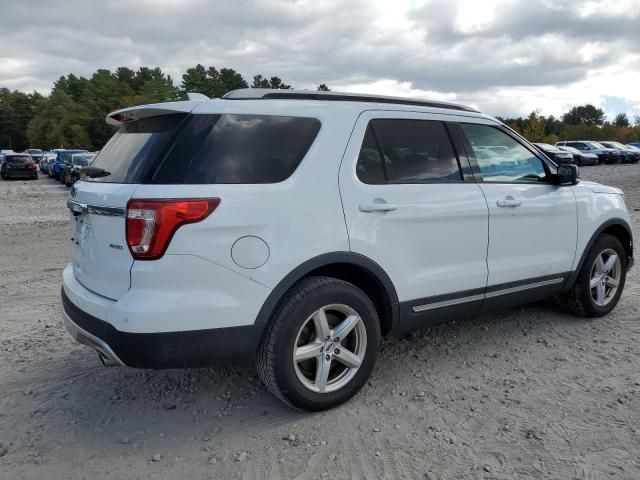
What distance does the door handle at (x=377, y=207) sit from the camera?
130 inches

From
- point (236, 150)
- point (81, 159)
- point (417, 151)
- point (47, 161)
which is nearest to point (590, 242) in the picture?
point (417, 151)

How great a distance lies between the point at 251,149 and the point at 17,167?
32029 mm

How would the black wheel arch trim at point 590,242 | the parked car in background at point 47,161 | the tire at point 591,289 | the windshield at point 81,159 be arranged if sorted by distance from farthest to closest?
the parked car in background at point 47,161 < the windshield at point 81,159 < the tire at point 591,289 < the black wheel arch trim at point 590,242

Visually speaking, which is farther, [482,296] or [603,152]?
[603,152]

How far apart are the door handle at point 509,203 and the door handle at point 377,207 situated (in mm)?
1018

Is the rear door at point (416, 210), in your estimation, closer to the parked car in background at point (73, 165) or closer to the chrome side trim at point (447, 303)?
the chrome side trim at point (447, 303)

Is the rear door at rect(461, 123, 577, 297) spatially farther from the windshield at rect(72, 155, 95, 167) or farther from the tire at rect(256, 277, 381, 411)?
the windshield at rect(72, 155, 95, 167)

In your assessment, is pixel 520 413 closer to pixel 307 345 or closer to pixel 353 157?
pixel 307 345

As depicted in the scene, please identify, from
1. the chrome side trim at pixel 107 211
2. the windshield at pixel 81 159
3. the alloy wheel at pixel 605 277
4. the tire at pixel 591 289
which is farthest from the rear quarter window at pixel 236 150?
the windshield at pixel 81 159

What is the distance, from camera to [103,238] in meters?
2.96

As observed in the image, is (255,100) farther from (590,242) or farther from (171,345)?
(590,242)

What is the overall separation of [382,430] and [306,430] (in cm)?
43

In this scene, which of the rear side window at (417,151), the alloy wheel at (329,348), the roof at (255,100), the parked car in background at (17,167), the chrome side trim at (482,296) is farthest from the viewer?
the parked car in background at (17,167)

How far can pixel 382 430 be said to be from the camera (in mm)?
3113
